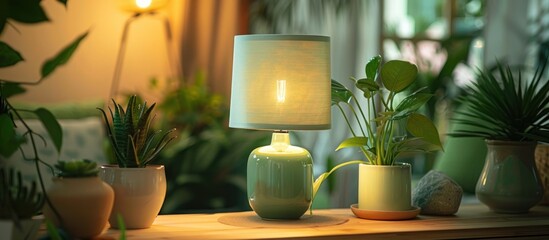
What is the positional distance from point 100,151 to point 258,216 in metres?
1.70

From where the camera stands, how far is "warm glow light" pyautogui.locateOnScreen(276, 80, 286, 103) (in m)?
2.18

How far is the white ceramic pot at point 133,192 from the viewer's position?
206cm

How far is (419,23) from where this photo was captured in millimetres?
5641

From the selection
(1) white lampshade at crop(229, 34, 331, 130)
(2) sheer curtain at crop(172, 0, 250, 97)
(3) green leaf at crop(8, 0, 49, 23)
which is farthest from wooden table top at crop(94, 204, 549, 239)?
(2) sheer curtain at crop(172, 0, 250, 97)

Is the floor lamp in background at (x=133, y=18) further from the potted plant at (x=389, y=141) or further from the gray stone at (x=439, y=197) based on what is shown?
the gray stone at (x=439, y=197)

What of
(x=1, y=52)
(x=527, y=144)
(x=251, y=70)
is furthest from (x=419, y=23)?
(x=1, y=52)

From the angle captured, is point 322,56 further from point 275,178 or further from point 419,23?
point 419,23

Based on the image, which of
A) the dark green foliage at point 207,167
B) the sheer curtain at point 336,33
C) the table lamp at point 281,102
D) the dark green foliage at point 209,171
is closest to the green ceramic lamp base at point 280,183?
the table lamp at point 281,102

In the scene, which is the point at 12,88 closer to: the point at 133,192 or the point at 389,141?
the point at 133,192

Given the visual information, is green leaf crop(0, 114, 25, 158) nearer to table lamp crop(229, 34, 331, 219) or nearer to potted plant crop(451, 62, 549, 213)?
table lamp crop(229, 34, 331, 219)

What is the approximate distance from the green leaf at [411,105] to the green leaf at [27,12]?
3.20 feet

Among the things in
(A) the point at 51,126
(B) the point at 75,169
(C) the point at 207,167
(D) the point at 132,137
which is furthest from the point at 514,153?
(C) the point at 207,167

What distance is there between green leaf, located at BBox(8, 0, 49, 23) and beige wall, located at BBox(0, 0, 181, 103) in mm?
2900

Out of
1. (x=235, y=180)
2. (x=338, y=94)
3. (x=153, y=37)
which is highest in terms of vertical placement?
(x=153, y=37)
